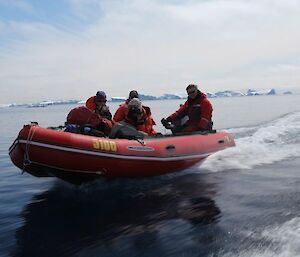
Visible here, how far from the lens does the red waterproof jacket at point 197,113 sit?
9.12 metres

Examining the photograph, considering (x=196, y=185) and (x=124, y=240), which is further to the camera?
(x=196, y=185)

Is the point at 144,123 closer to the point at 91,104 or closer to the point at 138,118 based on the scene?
the point at 138,118

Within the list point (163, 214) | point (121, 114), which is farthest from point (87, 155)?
point (121, 114)

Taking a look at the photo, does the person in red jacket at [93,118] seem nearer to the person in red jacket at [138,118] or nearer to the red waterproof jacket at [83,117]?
the red waterproof jacket at [83,117]

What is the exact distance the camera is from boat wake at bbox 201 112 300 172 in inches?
336

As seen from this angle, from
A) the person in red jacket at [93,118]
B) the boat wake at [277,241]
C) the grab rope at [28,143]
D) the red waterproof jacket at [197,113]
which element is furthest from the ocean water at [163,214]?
the red waterproof jacket at [197,113]

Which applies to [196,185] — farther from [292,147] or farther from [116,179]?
[292,147]

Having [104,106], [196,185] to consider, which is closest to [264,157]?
[196,185]

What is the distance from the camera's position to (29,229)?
16.1 feet

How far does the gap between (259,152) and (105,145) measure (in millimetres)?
4858

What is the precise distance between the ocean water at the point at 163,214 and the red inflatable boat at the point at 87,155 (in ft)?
1.08

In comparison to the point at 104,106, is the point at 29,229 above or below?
below

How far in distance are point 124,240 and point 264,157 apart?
5.73 metres


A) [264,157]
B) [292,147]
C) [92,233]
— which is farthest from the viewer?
[292,147]
